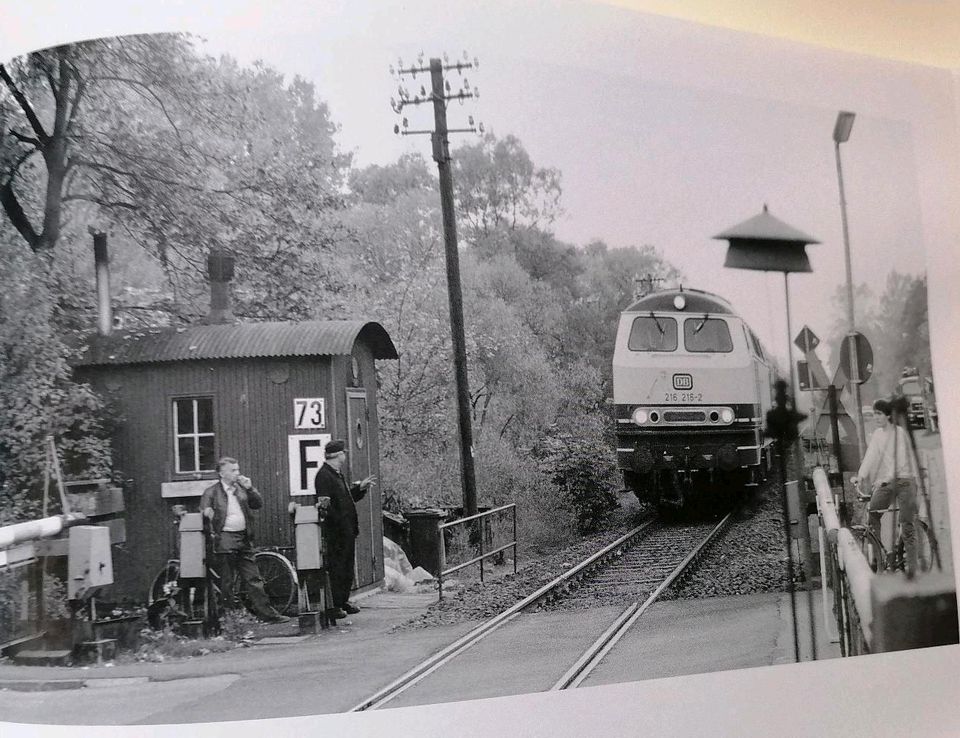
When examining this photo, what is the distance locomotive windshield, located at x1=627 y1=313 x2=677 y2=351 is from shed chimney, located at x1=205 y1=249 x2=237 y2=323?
196 cm

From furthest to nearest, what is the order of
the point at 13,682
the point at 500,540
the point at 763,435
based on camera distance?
the point at 763,435, the point at 500,540, the point at 13,682

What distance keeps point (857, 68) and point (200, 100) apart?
11.6 ft

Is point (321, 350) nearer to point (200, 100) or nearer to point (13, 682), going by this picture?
point (200, 100)

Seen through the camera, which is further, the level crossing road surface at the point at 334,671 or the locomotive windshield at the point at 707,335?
the locomotive windshield at the point at 707,335

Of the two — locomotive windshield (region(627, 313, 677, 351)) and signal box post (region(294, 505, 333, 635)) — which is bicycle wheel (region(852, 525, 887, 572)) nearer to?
locomotive windshield (region(627, 313, 677, 351))

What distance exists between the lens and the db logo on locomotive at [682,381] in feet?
17.3

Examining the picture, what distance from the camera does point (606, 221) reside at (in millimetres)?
5094

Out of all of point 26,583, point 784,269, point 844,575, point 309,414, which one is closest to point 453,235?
point 309,414

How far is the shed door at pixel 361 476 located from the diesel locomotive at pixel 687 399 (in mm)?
1267

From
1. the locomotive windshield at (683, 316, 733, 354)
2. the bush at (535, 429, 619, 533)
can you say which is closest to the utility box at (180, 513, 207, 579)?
the bush at (535, 429, 619, 533)

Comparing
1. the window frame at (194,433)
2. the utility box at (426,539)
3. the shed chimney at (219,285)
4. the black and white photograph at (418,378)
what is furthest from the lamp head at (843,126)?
the window frame at (194,433)

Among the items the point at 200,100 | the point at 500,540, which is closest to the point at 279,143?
the point at 200,100

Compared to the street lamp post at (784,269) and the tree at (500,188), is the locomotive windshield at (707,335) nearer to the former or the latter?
the street lamp post at (784,269)

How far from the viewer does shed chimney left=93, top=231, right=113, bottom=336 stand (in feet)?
15.6
